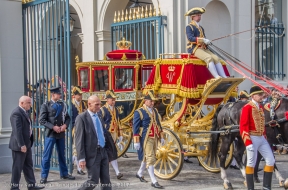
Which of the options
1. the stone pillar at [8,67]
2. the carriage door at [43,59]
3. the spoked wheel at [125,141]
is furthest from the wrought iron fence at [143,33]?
the stone pillar at [8,67]

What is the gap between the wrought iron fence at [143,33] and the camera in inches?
510

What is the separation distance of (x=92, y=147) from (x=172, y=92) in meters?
3.62

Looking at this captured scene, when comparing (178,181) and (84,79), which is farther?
(84,79)

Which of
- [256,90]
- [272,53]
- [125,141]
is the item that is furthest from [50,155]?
[272,53]

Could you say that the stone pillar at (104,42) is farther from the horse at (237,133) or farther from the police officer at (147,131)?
the horse at (237,133)

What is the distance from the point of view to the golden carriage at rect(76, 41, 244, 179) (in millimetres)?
9938

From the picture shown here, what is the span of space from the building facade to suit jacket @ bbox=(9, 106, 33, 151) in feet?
6.32

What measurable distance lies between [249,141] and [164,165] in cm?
224

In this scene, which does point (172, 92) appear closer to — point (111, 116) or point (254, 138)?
point (111, 116)

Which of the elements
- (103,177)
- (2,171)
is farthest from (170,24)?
(103,177)

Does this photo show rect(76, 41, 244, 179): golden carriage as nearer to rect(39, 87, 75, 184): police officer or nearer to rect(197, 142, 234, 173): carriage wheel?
rect(197, 142, 234, 173): carriage wheel

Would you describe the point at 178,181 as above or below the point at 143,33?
below

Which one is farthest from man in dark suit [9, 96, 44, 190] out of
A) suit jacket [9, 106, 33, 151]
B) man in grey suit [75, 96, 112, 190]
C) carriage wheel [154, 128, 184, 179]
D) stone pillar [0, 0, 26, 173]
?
carriage wheel [154, 128, 184, 179]

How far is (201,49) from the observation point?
10250 mm
